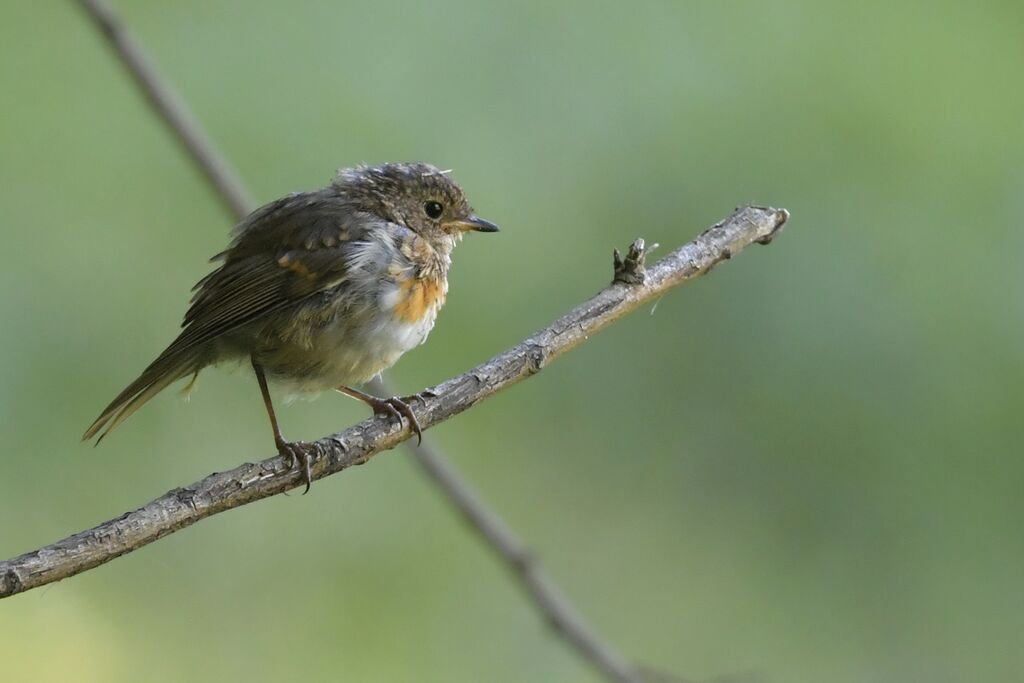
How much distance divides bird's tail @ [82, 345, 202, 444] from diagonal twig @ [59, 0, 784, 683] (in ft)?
2.05

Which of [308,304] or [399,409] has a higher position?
[308,304]

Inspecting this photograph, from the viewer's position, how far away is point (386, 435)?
369cm

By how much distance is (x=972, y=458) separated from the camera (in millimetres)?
4715

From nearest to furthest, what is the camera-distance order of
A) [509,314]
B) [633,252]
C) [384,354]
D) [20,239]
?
[633,252] → [384,354] → [20,239] → [509,314]

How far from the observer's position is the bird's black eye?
4.57 m

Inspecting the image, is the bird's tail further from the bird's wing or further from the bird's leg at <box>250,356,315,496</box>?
the bird's leg at <box>250,356,315,496</box>

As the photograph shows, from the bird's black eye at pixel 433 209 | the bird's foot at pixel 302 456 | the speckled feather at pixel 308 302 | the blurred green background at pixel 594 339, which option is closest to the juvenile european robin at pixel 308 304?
the speckled feather at pixel 308 302

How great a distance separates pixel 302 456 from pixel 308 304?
2.36ft

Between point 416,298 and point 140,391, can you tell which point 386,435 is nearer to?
point 416,298

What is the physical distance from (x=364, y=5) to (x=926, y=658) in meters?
3.43

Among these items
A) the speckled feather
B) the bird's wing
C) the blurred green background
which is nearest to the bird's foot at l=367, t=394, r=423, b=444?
the speckled feather

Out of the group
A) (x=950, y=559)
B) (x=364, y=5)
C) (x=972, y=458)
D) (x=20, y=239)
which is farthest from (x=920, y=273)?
(x=20, y=239)

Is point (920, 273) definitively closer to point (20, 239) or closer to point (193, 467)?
point (193, 467)

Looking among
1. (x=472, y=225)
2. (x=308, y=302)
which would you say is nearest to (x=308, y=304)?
(x=308, y=302)
